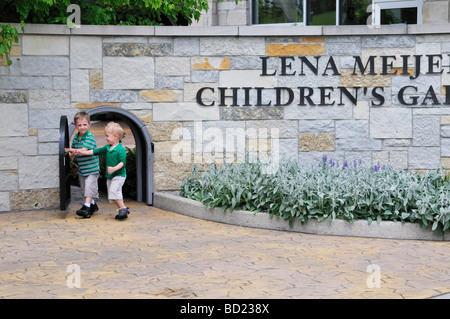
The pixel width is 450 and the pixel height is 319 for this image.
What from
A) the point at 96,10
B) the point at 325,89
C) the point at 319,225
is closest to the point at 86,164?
the point at 96,10

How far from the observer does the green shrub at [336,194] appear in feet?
23.6

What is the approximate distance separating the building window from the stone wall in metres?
4.48

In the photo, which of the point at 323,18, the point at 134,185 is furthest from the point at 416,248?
the point at 323,18

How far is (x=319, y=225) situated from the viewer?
7332 millimetres

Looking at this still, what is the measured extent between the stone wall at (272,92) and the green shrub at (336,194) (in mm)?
1009

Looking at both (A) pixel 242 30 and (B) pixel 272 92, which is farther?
(B) pixel 272 92

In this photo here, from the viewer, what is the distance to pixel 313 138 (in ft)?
30.9

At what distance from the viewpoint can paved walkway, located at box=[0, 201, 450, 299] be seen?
518cm

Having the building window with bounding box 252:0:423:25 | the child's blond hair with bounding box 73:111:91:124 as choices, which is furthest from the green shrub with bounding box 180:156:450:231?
the building window with bounding box 252:0:423:25

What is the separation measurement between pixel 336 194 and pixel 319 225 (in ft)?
1.24
